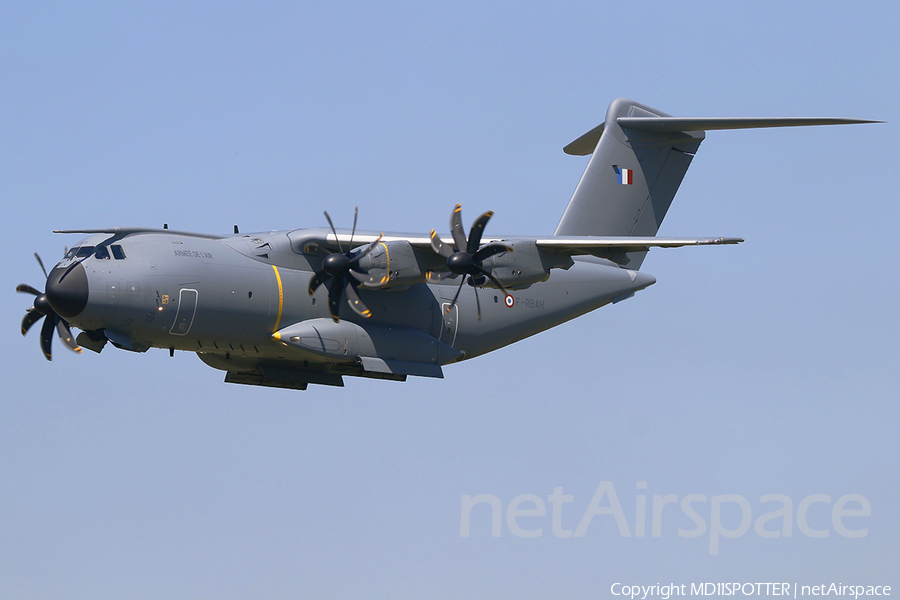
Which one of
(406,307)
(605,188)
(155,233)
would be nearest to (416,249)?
(406,307)

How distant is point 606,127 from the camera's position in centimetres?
2241

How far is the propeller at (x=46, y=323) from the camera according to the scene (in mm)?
18094

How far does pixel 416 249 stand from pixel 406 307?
1428mm

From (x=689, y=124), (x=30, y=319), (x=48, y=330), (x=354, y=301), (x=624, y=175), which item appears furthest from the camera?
(x=624, y=175)

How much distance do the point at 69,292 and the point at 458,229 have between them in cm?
594

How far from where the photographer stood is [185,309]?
56.1ft

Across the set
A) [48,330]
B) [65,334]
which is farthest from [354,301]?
[48,330]

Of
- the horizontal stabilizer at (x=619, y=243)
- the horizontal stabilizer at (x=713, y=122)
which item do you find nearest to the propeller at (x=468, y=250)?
the horizontal stabilizer at (x=619, y=243)

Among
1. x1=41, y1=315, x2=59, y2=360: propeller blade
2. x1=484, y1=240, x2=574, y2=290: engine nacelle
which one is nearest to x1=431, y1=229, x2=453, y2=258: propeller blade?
x1=484, y1=240, x2=574, y2=290: engine nacelle

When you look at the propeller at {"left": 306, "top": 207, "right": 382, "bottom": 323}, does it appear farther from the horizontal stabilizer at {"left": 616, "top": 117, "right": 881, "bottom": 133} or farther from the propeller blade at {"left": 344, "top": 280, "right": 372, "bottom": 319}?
the horizontal stabilizer at {"left": 616, "top": 117, "right": 881, "bottom": 133}

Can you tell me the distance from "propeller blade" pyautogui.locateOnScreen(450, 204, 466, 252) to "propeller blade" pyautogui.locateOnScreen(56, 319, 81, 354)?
651 centimetres

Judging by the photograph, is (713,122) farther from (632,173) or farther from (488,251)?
(488,251)

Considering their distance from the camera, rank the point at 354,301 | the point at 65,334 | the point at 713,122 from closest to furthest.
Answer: the point at 354,301 → the point at 65,334 → the point at 713,122

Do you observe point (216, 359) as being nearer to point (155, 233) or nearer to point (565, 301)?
point (155, 233)
